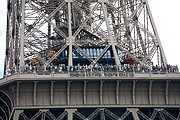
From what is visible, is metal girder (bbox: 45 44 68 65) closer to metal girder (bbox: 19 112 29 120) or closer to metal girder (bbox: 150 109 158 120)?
metal girder (bbox: 19 112 29 120)

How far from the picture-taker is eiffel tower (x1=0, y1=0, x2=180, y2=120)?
63.5m

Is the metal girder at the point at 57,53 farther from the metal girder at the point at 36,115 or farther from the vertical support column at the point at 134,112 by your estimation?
the vertical support column at the point at 134,112

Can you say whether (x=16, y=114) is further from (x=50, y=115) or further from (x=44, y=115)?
(x=50, y=115)

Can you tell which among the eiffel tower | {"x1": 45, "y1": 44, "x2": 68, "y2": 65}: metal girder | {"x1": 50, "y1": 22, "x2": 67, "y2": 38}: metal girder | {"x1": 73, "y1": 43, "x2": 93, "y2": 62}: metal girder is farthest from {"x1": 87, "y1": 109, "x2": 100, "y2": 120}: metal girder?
{"x1": 50, "y1": 22, "x2": 67, "y2": 38}: metal girder

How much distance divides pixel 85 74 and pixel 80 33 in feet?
45.3

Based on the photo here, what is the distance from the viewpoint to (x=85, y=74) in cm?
6431

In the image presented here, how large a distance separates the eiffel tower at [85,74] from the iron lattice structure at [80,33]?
0.11 m

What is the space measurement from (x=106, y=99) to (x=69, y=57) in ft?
21.7

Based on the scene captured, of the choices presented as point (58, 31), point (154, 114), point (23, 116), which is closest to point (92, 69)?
point (154, 114)

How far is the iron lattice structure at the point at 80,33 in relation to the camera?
70.8 meters

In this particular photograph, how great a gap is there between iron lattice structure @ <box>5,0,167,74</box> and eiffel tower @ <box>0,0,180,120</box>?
0.37 ft

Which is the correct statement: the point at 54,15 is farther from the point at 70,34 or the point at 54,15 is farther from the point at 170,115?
the point at 170,115

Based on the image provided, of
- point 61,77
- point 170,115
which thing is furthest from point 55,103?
point 170,115

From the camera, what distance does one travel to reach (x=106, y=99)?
213ft
